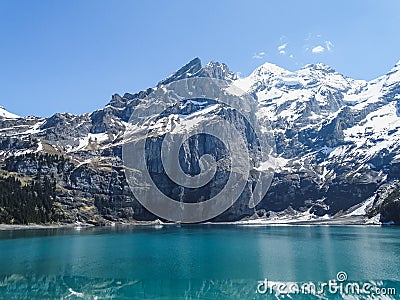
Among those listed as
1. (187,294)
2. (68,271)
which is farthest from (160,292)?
(68,271)

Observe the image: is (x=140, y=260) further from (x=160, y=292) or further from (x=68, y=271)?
(x=160, y=292)

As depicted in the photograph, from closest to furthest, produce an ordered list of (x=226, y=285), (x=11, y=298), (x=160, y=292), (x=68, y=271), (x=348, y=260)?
(x=11, y=298) < (x=160, y=292) < (x=226, y=285) < (x=68, y=271) < (x=348, y=260)

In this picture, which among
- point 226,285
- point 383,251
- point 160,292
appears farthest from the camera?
point 383,251

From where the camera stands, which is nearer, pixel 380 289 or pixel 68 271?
pixel 380 289

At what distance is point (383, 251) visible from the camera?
311ft

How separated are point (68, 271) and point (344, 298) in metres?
44.7

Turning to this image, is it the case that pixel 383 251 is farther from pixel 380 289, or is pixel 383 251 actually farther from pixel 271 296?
pixel 271 296
